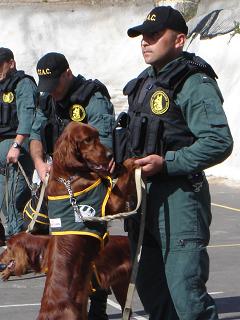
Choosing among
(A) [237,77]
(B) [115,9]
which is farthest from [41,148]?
(B) [115,9]

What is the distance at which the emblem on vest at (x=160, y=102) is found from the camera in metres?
4.54

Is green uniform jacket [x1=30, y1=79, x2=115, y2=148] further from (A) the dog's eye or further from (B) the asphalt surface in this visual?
(B) the asphalt surface

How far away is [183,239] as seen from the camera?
4.50 m

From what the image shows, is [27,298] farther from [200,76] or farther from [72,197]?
[200,76]

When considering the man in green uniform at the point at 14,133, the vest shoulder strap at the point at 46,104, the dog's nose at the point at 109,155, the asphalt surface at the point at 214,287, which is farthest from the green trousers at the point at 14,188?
the dog's nose at the point at 109,155

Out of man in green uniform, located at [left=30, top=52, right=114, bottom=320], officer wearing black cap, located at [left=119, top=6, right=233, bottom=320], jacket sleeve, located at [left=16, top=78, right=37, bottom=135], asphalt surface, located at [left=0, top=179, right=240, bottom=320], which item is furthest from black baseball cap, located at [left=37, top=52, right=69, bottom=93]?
jacket sleeve, located at [left=16, top=78, right=37, bottom=135]

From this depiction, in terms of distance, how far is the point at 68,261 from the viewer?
5.14 m

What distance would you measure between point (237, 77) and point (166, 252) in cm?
1306

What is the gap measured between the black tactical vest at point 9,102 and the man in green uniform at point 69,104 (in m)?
2.38

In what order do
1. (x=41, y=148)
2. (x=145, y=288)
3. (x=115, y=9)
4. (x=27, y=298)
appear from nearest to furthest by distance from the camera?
(x=145, y=288) → (x=41, y=148) → (x=27, y=298) → (x=115, y=9)

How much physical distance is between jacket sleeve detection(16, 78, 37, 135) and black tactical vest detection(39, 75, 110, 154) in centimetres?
217

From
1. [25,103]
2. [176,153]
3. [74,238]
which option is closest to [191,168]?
[176,153]

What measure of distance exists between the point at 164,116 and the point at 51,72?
1695 mm

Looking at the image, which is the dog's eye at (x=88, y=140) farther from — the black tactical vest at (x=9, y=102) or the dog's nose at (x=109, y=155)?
the black tactical vest at (x=9, y=102)
